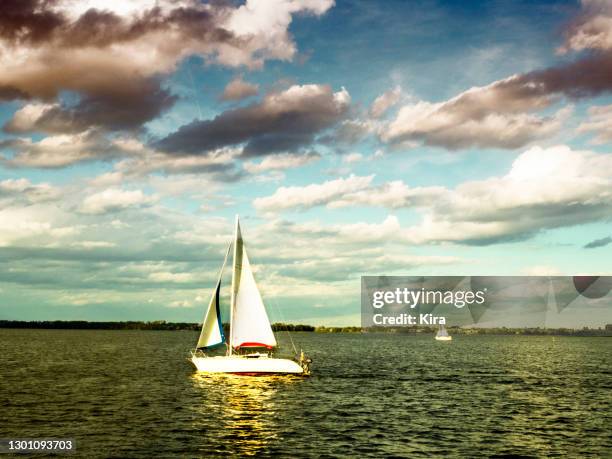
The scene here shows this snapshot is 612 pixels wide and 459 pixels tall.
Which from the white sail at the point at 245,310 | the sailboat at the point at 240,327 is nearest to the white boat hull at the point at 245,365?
the sailboat at the point at 240,327

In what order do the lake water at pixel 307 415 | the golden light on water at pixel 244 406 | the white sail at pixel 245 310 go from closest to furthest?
the lake water at pixel 307 415, the golden light on water at pixel 244 406, the white sail at pixel 245 310

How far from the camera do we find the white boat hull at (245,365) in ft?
213

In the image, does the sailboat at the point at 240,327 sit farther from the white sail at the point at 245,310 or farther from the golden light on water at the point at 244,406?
the golden light on water at the point at 244,406

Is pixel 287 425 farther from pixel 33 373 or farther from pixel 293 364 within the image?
pixel 33 373

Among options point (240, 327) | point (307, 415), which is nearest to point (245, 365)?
point (240, 327)

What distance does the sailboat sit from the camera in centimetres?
6606

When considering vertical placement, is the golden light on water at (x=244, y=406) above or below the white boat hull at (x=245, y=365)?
below

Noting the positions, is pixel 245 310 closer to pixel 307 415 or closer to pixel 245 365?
pixel 245 365

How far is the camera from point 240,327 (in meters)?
67.4

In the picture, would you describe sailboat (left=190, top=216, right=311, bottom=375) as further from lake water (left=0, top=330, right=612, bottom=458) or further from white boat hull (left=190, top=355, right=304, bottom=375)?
lake water (left=0, top=330, right=612, bottom=458)

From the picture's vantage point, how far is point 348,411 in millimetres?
50438

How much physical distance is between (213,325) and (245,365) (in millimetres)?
6729

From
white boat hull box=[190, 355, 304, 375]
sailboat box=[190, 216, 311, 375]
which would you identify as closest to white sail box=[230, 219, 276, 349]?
sailboat box=[190, 216, 311, 375]

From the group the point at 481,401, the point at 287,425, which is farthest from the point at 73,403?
the point at 481,401
